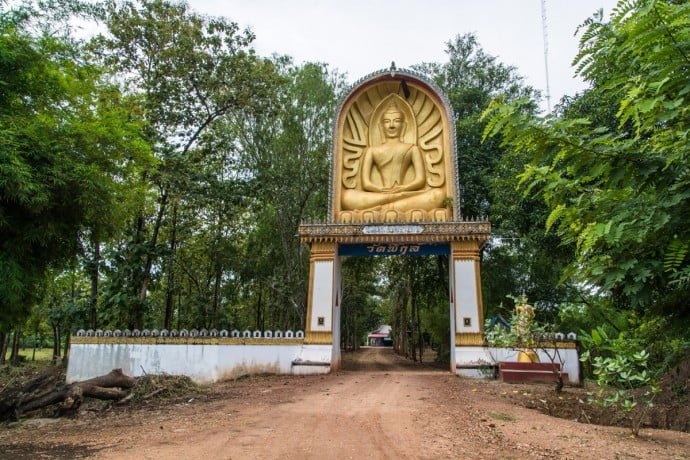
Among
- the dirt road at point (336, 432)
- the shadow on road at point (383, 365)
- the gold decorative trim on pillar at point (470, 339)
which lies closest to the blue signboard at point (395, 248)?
the gold decorative trim on pillar at point (470, 339)

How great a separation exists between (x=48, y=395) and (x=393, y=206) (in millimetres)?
10274

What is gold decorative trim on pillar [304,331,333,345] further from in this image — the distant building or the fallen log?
the distant building

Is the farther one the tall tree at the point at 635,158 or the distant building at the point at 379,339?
the distant building at the point at 379,339

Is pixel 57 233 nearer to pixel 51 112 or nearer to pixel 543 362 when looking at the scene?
pixel 51 112

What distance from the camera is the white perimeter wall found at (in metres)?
13.0

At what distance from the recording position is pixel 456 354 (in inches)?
528

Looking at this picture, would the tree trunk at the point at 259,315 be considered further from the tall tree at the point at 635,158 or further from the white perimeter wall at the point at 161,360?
the tall tree at the point at 635,158

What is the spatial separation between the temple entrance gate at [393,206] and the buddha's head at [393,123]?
33 mm

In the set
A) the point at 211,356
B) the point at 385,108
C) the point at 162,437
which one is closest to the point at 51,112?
the point at 162,437

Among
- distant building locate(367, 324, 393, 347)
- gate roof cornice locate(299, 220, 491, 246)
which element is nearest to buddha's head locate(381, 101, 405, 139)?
gate roof cornice locate(299, 220, 491, 246)

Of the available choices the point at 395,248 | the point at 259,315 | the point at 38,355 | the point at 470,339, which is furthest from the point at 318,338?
the point at 38,355

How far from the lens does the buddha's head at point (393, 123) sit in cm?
1691

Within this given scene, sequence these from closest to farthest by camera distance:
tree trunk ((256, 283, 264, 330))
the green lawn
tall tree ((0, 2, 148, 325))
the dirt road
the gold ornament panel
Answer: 1. the dirt road
2. tall tree ((0, 2, 148, 325))
3. the gold ornament panel
4. tree trunk ((256, 283, 264, 330))
5. the green lawn

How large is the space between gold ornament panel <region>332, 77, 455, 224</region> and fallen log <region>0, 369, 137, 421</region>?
8211 millimetres
